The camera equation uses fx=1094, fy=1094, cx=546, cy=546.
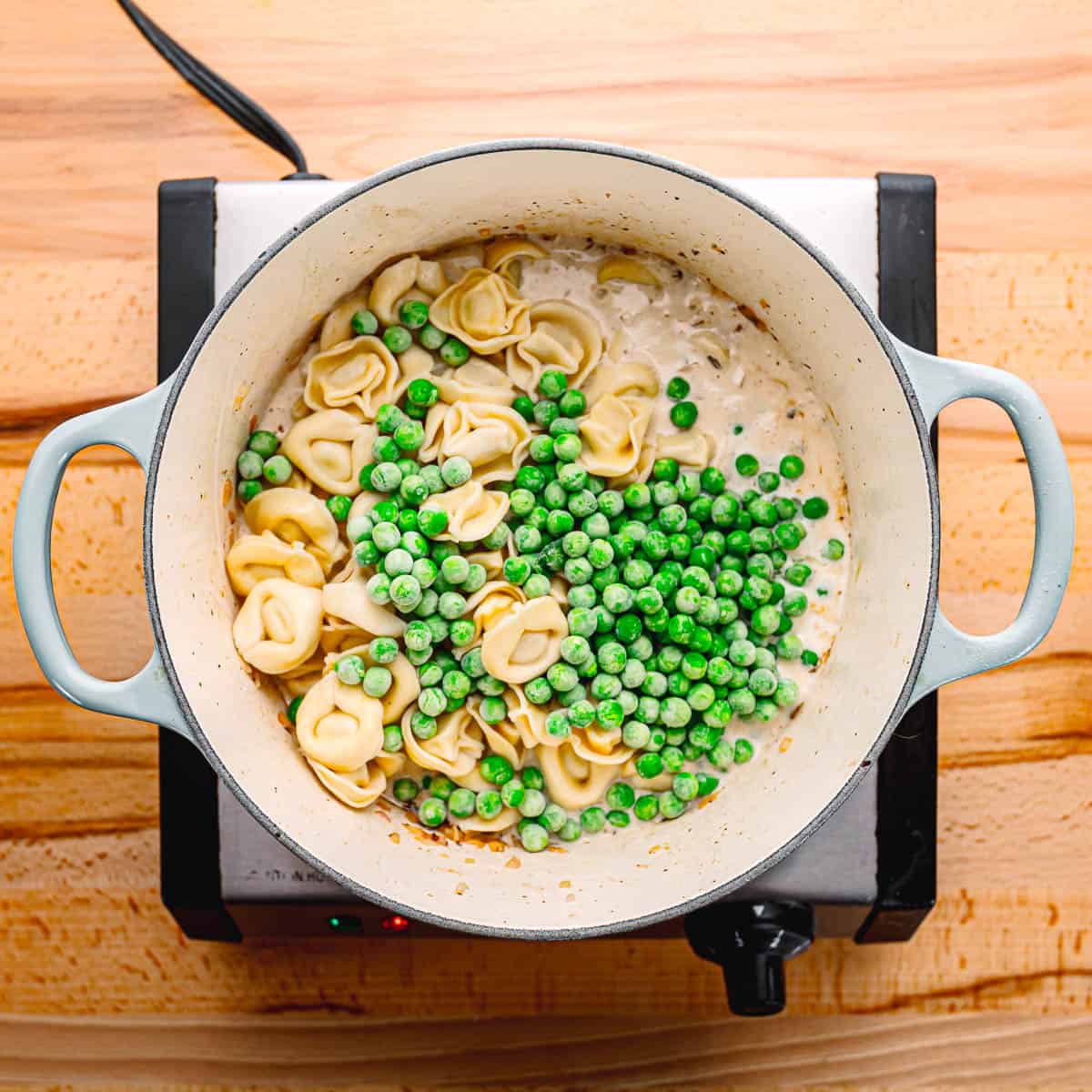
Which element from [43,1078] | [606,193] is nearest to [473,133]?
[606,193]

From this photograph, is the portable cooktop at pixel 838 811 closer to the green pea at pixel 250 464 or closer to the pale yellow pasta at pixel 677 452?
the green pea at pixel 250 464

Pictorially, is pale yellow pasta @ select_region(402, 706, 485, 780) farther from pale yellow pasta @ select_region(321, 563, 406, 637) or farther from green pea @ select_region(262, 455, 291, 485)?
green pea @ select_region(262, 455, 291, 485)

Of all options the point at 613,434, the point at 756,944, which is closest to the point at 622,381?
the point at 613,434

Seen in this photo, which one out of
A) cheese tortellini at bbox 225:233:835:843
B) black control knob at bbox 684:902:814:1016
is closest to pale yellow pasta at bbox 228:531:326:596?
cheese tortellini at bbox 225:233:835:843

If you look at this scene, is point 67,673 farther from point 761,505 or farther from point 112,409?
point 761,505

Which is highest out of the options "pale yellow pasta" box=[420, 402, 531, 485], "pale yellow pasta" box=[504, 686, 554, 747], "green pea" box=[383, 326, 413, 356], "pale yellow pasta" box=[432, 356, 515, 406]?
"green pea" box=[383, 326, 413, 356]

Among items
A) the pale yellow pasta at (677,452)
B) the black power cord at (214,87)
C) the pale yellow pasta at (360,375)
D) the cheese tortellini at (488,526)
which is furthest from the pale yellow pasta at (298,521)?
the black power cord at (214,87)

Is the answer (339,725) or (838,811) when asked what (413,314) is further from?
(838,811)
